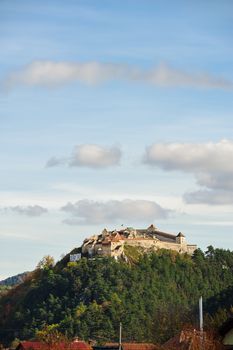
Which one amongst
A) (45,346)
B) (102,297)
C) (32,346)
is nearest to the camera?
(45,346)

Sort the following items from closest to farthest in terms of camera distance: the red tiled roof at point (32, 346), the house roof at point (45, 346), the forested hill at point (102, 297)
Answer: the house roof at point (45, 346) → the red tiled roof at point (32, 346) → the forested hill at point (102, 297)

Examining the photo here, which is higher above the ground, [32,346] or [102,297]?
[102,297]

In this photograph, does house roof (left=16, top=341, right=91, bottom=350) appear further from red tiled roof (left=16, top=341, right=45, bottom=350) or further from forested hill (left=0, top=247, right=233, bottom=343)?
forested hill (left=0, top=247, right=233, bottom=343)

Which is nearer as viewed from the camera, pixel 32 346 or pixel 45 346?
pixel 45 346

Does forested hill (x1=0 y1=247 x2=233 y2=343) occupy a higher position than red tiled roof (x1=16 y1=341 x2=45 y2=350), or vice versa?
forested hill (x1=0 y1=247 x2=233 y2=343)

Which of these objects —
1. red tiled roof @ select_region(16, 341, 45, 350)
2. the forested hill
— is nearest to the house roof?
red tiled roof @ select_region(16, 341, 45, 350)

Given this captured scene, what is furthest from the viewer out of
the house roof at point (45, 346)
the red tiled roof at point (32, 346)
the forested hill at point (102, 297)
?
the forested hill at point (102, 297)

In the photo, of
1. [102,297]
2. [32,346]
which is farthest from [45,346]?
[102,297]

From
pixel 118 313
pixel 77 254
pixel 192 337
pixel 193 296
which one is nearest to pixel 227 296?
pixel 118 313

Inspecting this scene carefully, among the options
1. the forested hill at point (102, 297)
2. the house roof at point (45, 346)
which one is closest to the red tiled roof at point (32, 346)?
the house roof at point (45, 346)

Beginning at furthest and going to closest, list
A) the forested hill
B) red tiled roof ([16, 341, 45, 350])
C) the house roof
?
the forested hill, red tiled roof ([16, 341, 45, 350]), the house roof

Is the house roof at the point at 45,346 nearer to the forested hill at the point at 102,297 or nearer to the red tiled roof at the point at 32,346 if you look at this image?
the red tiled roof at the point at 32,346

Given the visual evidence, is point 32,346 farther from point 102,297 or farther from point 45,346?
point 102,297

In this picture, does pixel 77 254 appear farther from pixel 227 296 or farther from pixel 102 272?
pixel 227 296
